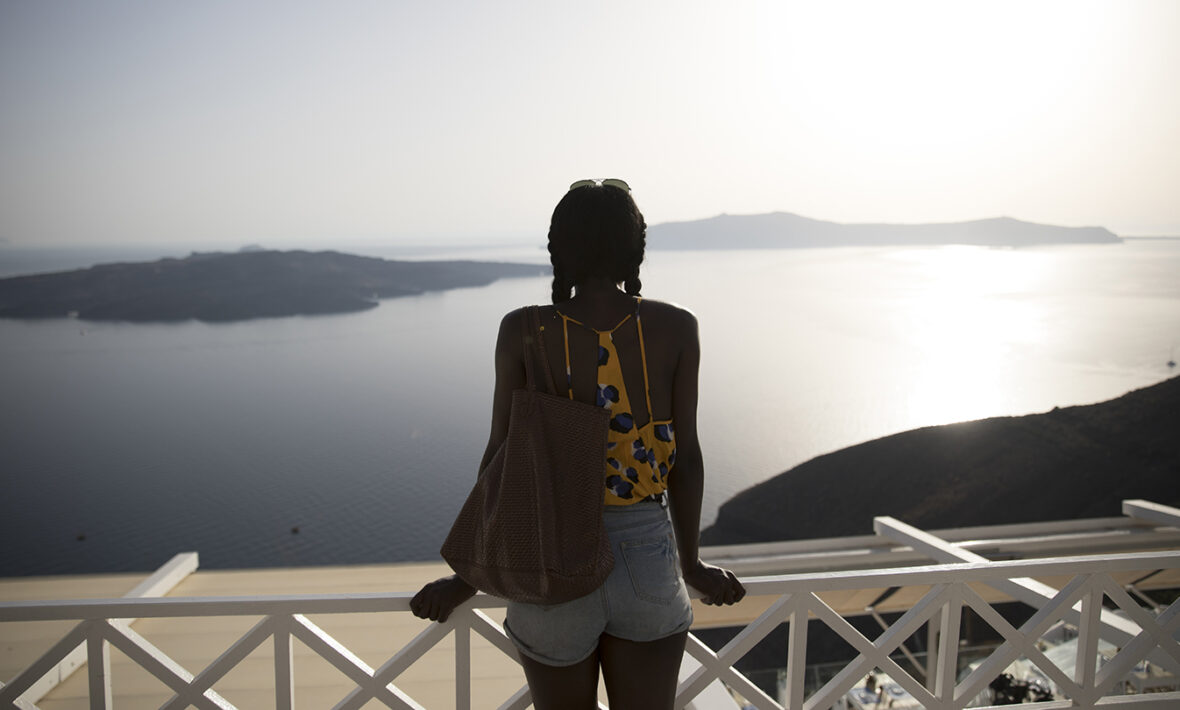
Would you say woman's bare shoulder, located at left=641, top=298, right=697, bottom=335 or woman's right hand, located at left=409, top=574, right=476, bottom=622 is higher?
woman's bare shoulder, located at left=641, top=298, right=697, bottom=335

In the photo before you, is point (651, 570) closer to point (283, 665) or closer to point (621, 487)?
point (621, 487)

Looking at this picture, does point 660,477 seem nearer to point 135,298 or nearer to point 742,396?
point 742,396

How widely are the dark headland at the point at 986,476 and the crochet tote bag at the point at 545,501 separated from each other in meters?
13.5

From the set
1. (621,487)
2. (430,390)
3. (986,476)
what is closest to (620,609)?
(621,487)

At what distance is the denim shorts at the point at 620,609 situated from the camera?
1.02 metres

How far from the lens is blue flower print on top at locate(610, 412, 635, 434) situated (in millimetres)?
1055

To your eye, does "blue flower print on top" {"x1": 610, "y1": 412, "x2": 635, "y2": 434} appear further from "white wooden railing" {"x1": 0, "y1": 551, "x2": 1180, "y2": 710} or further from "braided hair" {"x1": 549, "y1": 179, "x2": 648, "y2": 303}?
"white wooden railing" {"x1": 0, "y1": 551, "x2": 1180, "y2": 710}

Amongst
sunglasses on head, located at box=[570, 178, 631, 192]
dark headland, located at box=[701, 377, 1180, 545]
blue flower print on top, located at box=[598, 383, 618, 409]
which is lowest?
dark headland, located at box=[701, 377, 1180, 545]

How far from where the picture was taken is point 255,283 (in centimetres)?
3512

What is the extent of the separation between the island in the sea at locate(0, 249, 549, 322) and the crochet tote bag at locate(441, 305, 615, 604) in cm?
2931

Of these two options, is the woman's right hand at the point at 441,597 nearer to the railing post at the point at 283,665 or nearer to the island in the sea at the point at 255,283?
the railing post at the point at 283,665

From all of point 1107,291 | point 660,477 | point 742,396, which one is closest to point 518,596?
point 660,477

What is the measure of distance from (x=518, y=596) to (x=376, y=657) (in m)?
2.75

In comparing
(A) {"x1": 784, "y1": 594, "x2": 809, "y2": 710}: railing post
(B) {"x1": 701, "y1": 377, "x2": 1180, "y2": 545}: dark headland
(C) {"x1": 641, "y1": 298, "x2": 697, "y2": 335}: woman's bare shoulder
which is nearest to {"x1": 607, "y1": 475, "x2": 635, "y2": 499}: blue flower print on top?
(C) {"x1": 641, "y1": 298, "x2": 697, "y2": 335}: woman's bare shoulder
